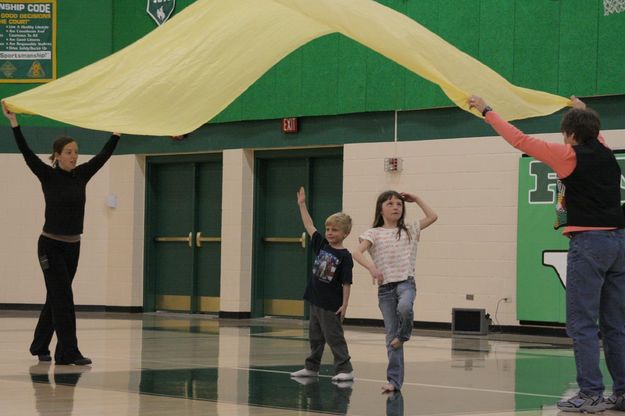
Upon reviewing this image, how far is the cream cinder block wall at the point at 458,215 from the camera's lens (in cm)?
1759

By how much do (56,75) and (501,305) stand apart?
10290mm

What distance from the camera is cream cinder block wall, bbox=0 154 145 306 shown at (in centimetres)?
2253

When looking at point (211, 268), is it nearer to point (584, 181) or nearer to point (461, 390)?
point (461, 390)

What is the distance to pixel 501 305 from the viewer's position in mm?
17609

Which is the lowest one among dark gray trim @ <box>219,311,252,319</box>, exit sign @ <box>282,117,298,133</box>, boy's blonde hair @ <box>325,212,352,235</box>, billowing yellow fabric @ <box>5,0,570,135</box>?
dark gray trim @ <box>219,311,252,319</box>

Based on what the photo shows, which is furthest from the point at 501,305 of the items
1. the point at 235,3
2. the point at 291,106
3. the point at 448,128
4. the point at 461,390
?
the point at 235,3

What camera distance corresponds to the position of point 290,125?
799 inches

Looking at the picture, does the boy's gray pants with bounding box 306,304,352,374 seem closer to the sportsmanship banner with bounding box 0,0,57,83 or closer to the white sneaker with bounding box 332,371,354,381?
the white sneaker with bounding box 332,371,354,381

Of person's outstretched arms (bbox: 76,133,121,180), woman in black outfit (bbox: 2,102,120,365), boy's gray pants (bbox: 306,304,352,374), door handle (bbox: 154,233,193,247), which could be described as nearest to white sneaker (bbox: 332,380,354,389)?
boy's gray pants (bbox: 306,304,352,374)

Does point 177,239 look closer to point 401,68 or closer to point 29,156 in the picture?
point 401,68

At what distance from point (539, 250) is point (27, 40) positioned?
11.4m

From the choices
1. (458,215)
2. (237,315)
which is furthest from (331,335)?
(237,315)

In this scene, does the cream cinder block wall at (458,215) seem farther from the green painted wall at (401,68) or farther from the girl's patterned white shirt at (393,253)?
the girl's patterned white shirt at (393,253)

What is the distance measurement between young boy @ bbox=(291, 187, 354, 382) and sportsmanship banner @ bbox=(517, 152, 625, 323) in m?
7.54
